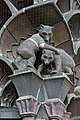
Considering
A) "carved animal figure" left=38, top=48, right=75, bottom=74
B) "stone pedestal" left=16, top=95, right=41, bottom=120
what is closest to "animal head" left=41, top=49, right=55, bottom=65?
"carved animal figure" left=38, top=48, right=75, bottom=74

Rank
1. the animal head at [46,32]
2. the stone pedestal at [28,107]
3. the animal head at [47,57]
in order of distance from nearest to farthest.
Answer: the stone pedestal at [28,107]
the animal head at [47,57]
the animal head at [46,32]

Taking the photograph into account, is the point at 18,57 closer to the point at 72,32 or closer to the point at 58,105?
the point at 58,105

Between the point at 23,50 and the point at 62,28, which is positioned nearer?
the point at 23,50

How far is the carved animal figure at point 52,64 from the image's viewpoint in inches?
132

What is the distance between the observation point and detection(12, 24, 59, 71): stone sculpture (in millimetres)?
3357

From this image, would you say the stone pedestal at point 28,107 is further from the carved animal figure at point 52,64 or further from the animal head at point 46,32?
the animal head at point 46,32

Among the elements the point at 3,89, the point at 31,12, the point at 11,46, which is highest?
the point at 31,12

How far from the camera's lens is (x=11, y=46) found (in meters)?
3.89

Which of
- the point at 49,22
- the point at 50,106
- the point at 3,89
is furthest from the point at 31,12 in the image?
the point at 50,106

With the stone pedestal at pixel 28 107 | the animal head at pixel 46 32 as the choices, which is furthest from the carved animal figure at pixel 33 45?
the stone pedestal at pixel 28 107

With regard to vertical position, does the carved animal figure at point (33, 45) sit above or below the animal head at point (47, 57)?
above

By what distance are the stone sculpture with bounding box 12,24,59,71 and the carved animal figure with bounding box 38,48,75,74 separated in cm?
6

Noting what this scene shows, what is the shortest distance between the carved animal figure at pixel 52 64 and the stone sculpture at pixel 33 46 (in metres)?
0.06

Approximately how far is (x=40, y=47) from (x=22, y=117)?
0.64 m
